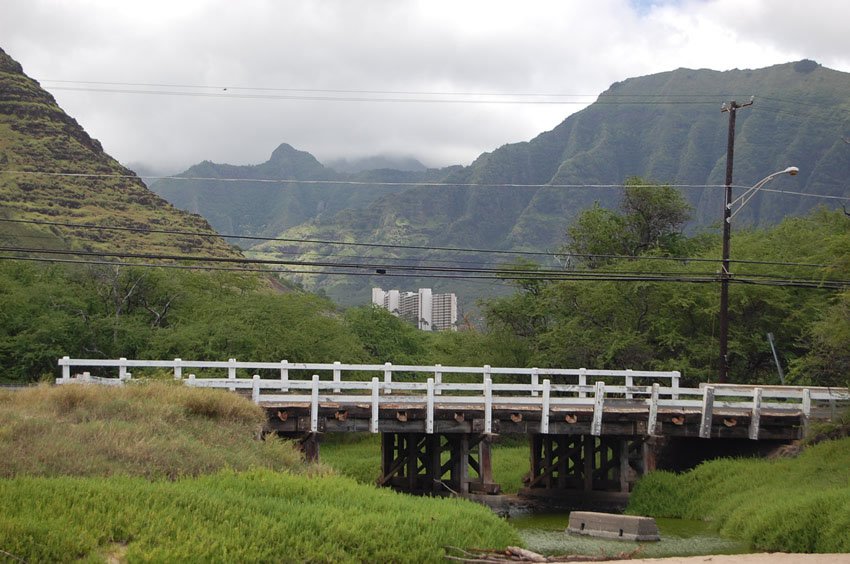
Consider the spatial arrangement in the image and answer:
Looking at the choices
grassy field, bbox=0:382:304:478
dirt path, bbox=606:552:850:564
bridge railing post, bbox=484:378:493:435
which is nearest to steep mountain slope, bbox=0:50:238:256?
bridge railing post, bbox=484:378:493:435

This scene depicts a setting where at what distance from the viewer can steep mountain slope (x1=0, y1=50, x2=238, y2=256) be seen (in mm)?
109875

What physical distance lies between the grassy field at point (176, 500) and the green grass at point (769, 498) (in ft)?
22.7

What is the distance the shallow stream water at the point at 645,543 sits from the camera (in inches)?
806

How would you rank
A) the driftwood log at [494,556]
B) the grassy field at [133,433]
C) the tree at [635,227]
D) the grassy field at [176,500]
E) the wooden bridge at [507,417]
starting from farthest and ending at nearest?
the tree at [635,227]
the wooden bridge at [507,417]
the grassy field at [133,433]
the driftwood log at [494,556]
the grassy field at [176,500]

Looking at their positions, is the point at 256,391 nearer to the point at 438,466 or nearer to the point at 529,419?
the point at 438,466

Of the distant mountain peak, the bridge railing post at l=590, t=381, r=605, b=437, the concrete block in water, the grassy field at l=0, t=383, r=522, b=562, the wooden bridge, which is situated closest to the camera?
the grassy field at l=0, t=383, r=522, b=562

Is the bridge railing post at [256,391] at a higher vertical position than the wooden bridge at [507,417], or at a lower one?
higher

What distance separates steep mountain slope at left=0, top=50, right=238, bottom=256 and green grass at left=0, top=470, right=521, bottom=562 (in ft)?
277

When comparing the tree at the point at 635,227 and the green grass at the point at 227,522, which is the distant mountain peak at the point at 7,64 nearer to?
the tree at the point at 635,227

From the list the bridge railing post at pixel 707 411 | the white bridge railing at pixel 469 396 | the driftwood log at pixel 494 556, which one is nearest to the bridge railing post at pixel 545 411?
the white bridge railing at pixel 469 396

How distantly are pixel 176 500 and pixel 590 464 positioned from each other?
1942cm

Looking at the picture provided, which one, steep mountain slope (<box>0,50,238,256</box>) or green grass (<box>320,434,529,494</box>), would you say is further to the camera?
steep mountain slope (<box>0,50,238,256</box>)

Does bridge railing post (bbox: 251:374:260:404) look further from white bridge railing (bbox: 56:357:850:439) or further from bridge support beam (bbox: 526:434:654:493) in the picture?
bridge support beam (bbox: 526:434:654:493)

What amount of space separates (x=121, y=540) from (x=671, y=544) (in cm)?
1291
